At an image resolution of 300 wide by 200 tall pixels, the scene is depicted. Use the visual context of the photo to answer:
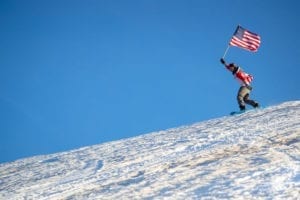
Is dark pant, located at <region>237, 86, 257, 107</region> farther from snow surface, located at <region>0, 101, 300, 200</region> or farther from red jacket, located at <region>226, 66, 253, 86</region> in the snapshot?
snow surface, located at <region>0, 101, 300, 200</region>

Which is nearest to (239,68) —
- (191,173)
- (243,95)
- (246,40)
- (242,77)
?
(242,77)

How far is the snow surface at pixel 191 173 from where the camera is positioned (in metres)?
4.45

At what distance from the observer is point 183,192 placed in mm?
4566

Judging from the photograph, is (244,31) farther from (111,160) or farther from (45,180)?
(45,180)

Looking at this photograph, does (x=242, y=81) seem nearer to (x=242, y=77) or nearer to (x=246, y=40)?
(x=242, y=77)

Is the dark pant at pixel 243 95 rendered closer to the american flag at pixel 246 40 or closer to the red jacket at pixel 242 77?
the red jacket at pixel 242 77

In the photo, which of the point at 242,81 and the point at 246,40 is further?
the point at 246,40

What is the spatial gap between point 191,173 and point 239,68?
964 cm

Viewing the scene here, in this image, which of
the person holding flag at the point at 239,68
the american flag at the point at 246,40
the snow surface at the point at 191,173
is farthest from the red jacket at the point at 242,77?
the snow surface at the point at 191,173

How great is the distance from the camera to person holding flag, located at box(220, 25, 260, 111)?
46.9ft

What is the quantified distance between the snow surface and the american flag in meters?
7.26

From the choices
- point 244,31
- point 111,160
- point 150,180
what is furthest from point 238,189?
point 244,31

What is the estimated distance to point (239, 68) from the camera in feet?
46.7

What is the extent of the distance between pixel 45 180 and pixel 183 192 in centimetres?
364
